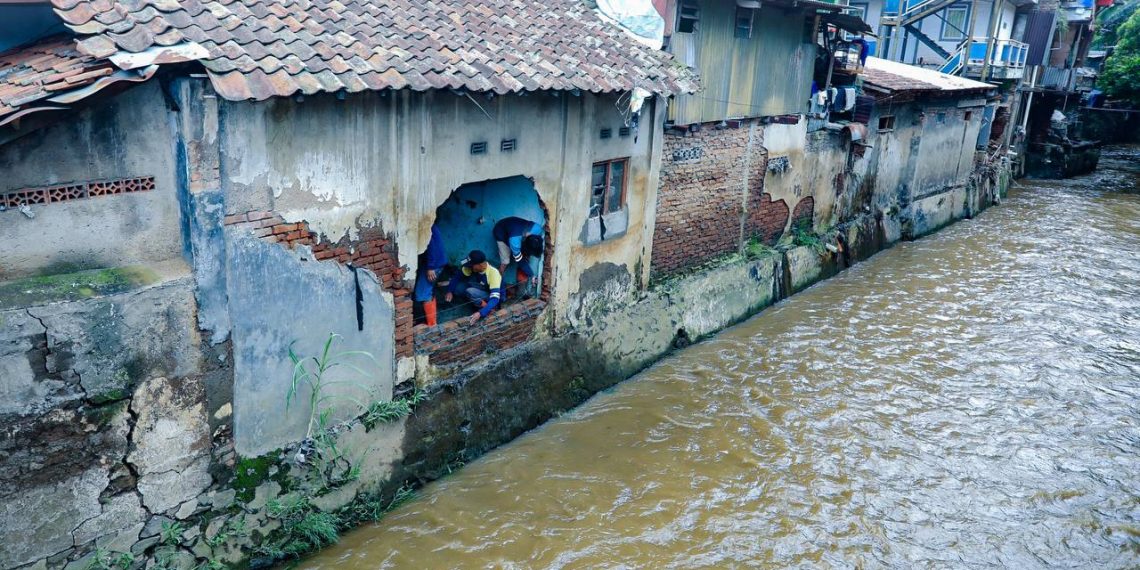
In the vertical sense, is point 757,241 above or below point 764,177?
below

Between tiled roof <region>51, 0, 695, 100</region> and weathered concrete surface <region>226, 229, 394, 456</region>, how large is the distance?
1256mm

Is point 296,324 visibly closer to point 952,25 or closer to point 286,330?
point 286,330

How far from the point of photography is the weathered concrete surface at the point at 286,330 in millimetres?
5812

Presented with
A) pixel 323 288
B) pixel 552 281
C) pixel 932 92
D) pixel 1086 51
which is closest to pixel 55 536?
pixel 323 288

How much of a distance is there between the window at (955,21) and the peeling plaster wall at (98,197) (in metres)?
24.3

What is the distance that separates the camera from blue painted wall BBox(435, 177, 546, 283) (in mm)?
9000

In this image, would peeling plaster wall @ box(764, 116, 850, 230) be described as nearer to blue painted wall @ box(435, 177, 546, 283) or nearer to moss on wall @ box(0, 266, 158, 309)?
blue painted wall @ box(435, 177, 546, 283)

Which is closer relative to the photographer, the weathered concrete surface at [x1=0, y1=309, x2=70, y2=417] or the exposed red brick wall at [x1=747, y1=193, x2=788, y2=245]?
the weathered concrete surface at [x1=0, y1=309, x2=70, y2=417]

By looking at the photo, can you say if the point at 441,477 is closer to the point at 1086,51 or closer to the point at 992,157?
the point at 992,157

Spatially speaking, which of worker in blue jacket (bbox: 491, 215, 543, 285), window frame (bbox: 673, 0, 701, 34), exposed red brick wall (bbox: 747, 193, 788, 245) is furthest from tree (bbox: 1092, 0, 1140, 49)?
worker in blue jacket (bbox: 491, 215, 543, 285)

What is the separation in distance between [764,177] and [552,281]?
4990 mm

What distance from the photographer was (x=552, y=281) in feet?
28.4

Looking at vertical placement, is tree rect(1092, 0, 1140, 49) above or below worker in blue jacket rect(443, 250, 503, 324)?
above

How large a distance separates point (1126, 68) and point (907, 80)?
1662 centimetres
